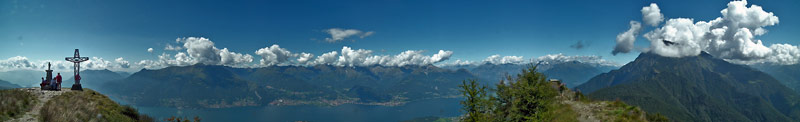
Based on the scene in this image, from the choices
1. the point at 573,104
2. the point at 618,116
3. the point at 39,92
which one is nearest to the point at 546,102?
the point at 618,116

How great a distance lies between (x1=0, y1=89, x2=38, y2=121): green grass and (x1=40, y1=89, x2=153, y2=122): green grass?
66cm

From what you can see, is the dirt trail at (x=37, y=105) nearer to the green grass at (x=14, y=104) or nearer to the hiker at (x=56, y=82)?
Answer: the green grass at (x=14, y=104)

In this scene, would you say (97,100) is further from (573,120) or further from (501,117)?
(573,120)

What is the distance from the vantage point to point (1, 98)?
15.6 meters

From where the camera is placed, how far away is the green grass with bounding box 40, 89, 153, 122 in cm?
1443

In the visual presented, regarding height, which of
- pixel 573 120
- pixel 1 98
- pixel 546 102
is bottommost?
pixel 573 120

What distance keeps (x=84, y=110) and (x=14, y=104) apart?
2660 mm

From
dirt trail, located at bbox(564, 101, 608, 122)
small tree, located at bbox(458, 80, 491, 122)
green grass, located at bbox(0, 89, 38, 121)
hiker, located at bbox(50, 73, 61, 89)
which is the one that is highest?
hiker, located at bbox(50, 73, 61, 89)

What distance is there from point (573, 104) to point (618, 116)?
7045 millimetres

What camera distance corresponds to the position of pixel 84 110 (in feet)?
53.3

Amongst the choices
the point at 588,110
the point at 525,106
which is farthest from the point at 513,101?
the point at 588,110

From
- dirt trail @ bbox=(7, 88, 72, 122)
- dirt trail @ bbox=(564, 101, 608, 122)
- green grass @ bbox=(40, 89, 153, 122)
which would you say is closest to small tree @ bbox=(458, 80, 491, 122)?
dirt trail @ bbox=(564, 101, 608, 122)

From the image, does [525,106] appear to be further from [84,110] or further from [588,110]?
[84,110]

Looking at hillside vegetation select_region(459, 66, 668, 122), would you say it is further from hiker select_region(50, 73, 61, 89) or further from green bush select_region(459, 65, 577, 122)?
hiker select_region(50, 73, 61, 89)
